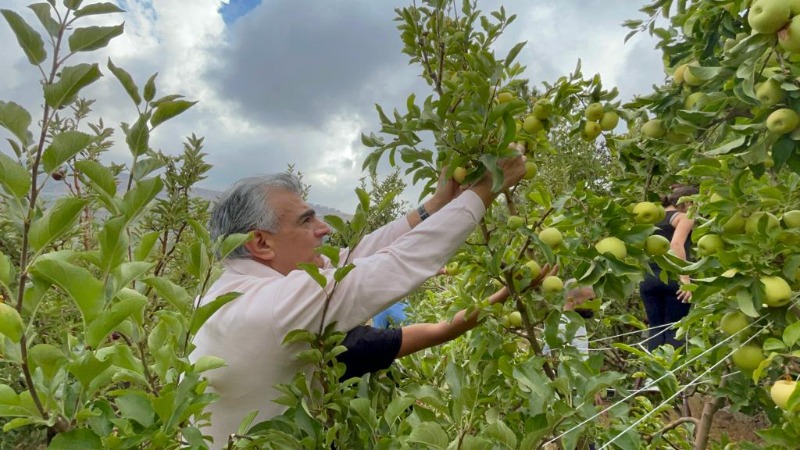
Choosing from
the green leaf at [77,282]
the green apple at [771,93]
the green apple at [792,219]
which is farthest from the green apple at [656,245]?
the green leaf at [77,282]

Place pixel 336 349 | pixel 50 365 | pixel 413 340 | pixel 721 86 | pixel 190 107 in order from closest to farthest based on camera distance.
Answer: pixel 50 365
pixel 190 107
pixel 336 349
pixel 721 86
pixel 413 340

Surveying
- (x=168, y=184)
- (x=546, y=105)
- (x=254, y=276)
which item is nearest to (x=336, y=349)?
(x=254, y=276)

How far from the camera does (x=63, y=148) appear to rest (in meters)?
0.69

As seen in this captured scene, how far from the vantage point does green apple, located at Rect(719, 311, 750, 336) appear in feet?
4.66

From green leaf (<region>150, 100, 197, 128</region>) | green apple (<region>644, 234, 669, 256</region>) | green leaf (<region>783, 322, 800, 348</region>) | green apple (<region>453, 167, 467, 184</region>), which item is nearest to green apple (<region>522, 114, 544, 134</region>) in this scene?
green apple (<region>453, 167, 467, 184</region>)

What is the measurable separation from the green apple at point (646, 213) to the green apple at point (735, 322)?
1.02 feet

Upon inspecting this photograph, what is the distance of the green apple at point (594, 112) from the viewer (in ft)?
5.79

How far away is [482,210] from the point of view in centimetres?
161

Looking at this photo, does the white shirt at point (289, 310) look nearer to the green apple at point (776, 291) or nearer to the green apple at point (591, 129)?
the green apple at point (591, 129)

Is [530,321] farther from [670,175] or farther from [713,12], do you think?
[713,12]

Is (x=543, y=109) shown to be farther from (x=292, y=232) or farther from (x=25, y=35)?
(x=25, y=35)

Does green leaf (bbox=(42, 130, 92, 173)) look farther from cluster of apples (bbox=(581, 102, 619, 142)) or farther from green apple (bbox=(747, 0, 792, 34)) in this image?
cluster of apples (bbox=(581, 102, 619, 142))

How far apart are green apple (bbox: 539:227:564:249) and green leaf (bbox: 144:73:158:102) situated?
1192 mm

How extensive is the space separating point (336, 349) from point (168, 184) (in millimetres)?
1855
